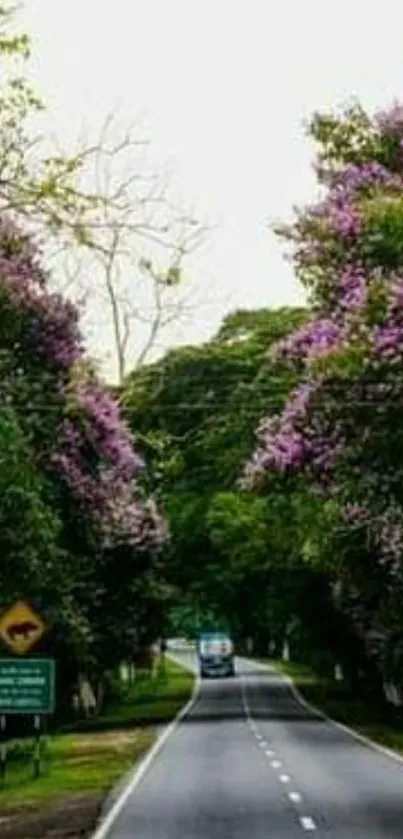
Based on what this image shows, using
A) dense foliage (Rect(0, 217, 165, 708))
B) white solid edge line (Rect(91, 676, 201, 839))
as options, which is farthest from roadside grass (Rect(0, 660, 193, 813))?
dense foliage (Rect(0, 217, 165, 708))

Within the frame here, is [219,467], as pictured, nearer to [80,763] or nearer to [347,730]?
[347,730]

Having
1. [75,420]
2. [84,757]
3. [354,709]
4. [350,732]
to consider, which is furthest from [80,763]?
[354,709]

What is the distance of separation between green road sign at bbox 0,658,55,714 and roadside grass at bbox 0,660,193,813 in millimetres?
1312

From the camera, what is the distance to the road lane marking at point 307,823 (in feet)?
82.6

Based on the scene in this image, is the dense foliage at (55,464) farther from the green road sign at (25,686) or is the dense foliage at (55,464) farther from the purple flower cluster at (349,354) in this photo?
the purple flower cluster at (349,354)

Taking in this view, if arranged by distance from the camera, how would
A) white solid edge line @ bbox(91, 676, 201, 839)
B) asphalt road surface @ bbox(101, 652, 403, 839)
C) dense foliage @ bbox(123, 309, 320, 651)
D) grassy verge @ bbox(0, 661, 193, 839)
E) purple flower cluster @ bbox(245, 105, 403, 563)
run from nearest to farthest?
1. asphalt road surface @ bbox(101, 652, 403, 839)
2. white solid edge line @ bbox(91, 676, 201, 839)
3. purple flower cluster @ bbox(245, 105, 403, 563)
4. grassy verge @ bbox(0, 661, 193, 839)
5. dense foliage @ bbox(123, 309, 320, 651)

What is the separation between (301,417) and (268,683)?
67901 mm

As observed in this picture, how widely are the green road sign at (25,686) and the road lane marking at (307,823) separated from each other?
8.36 metres

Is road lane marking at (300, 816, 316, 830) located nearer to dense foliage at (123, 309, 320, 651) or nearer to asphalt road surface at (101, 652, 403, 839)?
asphalt road surface at (101, 652, 403, 839)

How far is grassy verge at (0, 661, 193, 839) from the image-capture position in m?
31.3

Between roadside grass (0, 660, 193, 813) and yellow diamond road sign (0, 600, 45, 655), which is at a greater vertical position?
yellow diamond road sign (0, 600, 45, 655)

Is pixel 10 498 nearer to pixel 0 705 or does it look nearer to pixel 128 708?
pixel 0 705

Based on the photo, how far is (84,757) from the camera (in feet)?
143

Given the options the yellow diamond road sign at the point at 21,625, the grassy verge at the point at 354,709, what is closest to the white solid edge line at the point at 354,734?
the grassy verge at the point at 354,709
